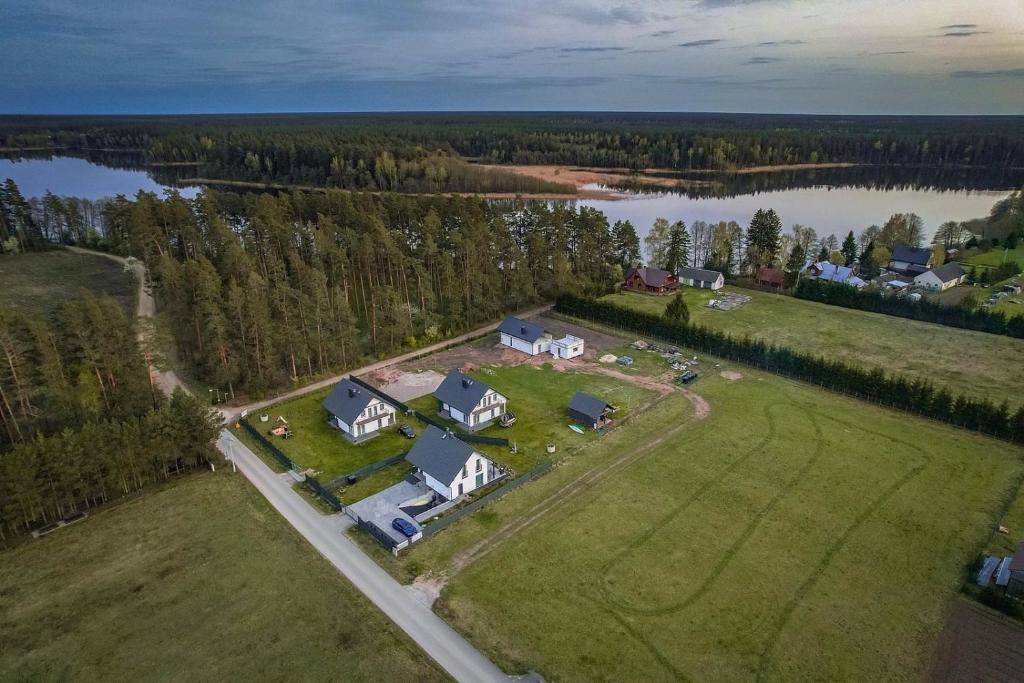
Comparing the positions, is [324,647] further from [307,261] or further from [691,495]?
[307,261]

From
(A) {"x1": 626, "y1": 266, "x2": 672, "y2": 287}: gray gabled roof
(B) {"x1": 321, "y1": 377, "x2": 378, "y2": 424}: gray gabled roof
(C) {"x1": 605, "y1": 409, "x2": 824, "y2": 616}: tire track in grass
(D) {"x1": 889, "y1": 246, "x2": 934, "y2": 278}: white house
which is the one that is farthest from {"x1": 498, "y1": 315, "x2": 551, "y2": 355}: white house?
(D) {"x1": 889, "y1": 246, "x2": 934, "y2": 278}: white house

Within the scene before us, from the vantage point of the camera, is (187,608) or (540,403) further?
(540,403)

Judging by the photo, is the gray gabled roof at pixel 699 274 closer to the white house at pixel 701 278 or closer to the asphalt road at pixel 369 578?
the white house at pixel 701 278

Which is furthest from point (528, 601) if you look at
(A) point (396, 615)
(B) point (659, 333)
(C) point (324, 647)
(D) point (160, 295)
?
(D) point (160, 295)

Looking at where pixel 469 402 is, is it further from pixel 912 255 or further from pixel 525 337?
pixel 912 255

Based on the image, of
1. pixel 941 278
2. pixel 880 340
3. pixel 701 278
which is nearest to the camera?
pixel 880 340

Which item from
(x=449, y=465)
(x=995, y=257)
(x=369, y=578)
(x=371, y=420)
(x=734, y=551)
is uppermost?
(x=995, y=257)

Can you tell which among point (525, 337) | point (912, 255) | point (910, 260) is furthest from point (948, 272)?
point (525, 337)

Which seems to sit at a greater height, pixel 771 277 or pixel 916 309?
pixel 771 277

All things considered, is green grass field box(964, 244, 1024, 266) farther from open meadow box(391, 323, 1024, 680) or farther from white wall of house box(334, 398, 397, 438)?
white wall of house box(334, 398, 397, 438)
